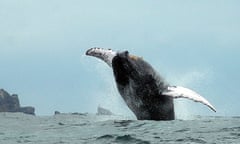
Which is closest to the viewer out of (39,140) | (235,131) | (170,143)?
(170,143)

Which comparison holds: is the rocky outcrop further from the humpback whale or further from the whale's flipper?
the humpback whale

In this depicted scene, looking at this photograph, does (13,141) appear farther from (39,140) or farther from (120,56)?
(120,56)

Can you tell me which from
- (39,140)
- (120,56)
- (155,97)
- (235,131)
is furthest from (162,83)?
(39,140)

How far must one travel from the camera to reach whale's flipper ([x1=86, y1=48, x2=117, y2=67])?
48.1 feet

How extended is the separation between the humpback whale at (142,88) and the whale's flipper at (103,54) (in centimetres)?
37

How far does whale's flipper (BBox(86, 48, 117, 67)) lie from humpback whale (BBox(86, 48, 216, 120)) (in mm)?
372

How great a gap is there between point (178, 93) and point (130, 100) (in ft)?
4.74

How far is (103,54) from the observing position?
14984 mm

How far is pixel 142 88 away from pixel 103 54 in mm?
1812

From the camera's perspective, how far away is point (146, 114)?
14289 millimetres

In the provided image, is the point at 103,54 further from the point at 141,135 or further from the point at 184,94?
the point at 141,135

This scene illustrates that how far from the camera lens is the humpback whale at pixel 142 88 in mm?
13922

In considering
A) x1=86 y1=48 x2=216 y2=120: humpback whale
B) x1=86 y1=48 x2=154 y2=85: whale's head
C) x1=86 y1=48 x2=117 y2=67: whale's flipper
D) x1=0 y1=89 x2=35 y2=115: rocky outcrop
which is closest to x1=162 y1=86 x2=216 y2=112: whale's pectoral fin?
x1=86 y1=48 x2=216 y2=120: humpback whale

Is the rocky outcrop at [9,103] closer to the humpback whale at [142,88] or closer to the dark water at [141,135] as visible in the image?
the dark water at [141,135]
